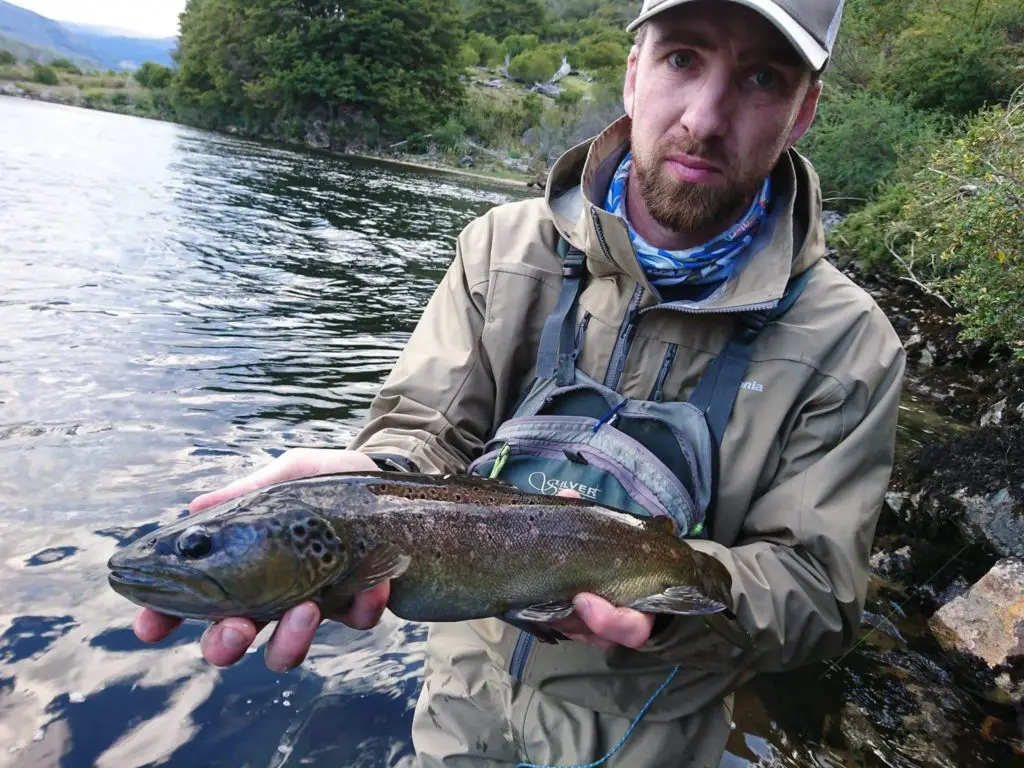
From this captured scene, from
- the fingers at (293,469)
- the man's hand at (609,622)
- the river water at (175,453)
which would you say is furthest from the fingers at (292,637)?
the river water at (175,453)

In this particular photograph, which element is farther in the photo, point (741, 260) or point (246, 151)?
point (246, 151)

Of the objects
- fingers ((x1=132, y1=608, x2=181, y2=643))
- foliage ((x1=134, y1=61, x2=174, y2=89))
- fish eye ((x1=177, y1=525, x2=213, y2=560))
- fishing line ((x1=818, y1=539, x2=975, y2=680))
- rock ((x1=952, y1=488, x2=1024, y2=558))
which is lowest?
fishing line ((x1=818, y1=539, x2=975, y2=680))

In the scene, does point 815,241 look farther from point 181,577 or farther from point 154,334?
point 154,334

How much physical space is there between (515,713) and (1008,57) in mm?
32830

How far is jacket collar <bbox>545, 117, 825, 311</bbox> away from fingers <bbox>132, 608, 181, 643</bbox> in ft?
5.94

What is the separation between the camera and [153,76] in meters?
68.6

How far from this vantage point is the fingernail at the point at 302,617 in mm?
1923

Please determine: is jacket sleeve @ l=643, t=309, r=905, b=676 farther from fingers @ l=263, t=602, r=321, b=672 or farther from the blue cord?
fingers @ l=263, t=602, r=321, b=672

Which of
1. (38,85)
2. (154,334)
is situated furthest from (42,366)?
(38,85)

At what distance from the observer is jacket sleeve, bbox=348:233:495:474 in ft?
8.64

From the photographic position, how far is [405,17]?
209 ft

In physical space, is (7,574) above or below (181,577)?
below

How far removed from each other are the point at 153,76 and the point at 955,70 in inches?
2716

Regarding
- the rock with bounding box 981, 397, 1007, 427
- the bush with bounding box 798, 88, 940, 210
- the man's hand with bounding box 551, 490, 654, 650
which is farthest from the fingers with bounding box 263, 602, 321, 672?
the bush with bounding box 798, 88, 940, 210
